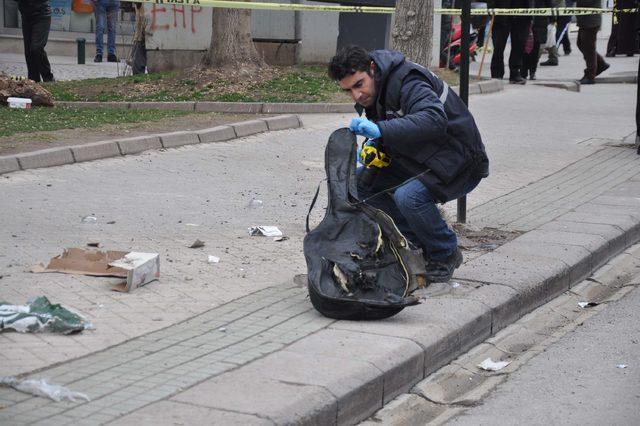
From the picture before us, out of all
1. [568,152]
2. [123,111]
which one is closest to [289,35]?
[123,111]

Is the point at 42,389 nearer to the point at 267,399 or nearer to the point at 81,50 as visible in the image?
the point at 267,399

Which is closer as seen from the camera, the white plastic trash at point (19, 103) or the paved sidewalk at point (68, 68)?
the white plastic trash at point (19, 103)

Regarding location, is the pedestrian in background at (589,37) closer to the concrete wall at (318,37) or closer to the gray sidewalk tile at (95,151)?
the concrete wall at (318,37)

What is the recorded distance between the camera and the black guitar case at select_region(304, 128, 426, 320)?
231 inches

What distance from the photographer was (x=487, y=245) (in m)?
7.88

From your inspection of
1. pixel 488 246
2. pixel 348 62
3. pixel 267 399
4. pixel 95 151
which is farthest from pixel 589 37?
pixel 267 399

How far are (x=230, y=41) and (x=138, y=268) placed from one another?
342 inches

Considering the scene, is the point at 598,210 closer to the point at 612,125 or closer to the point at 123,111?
the point at 612,125

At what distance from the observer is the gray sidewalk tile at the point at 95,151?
10289mm

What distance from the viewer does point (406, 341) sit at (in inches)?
217

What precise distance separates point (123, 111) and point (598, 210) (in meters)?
6.20

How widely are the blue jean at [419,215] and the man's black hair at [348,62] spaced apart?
741 mm

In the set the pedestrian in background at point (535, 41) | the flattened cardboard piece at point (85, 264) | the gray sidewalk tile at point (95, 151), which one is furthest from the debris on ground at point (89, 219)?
the pedestrian in background at point (535, 41)

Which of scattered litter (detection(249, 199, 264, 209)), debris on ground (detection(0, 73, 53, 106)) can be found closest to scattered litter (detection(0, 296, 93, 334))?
scattered litter (detection(249, 199, 264, 209))
